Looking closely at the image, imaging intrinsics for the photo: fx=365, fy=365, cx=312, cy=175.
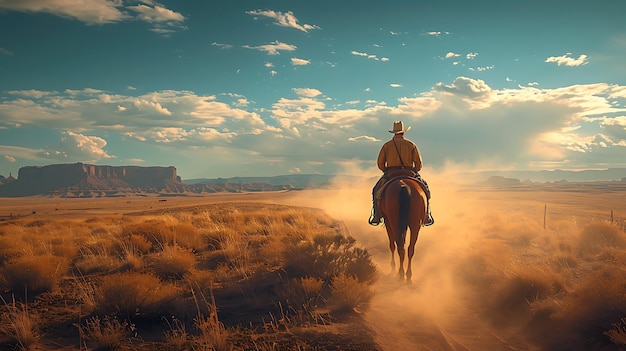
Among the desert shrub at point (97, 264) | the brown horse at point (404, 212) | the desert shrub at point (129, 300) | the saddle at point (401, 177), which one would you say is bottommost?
the desert shrub at point (97, 264)

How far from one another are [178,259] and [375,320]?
15.8 ft

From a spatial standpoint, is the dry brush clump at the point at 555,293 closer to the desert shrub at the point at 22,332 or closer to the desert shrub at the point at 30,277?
the desert shrub at the point at 22,332

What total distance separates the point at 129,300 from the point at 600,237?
14612mm

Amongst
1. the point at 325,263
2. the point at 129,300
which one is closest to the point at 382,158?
the point at 325,263

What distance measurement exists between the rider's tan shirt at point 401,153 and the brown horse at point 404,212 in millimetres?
1063

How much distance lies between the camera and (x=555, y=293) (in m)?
6.88

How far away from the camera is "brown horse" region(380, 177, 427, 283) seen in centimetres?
834

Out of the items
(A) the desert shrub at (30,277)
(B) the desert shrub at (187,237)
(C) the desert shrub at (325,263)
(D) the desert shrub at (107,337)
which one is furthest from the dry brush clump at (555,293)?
(A) the desert shrub at (30,277)

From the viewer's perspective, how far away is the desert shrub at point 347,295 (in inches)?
244

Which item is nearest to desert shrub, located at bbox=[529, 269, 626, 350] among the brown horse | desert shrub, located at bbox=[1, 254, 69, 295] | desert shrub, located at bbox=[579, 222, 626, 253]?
the brown horse

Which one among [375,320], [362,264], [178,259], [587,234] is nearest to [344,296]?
[375,320]

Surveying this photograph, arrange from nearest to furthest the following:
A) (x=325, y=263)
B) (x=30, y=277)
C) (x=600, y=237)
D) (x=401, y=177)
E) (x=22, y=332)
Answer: (x=22, y=332) < (x=30, y=277) < (x=325, y=263) < (x=401, y=177) < (x=600, y=237)

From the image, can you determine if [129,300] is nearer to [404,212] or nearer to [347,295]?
[347,295]

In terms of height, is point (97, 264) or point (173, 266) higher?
point (173, 266)
